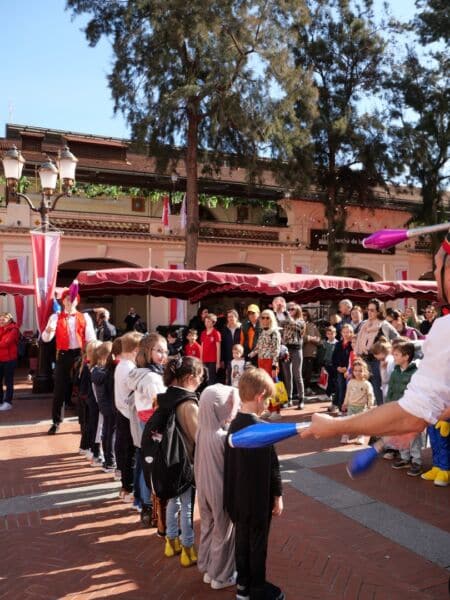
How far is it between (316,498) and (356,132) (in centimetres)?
2168

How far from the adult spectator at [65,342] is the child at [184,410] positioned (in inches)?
190

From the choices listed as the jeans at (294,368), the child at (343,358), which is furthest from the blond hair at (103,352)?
the jeans at (294,368)

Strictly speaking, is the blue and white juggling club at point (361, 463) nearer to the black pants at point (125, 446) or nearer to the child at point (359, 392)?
the black pants at point (125, 446)

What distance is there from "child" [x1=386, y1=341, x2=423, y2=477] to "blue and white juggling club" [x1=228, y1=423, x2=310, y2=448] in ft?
15.2

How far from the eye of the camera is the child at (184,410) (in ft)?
12.5

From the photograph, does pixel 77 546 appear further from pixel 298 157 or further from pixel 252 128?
pixel 298 157

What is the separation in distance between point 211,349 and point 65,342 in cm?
314

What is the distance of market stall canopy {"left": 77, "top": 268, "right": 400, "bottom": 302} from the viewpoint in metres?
A: 11.5

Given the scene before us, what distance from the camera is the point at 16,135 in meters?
24.9

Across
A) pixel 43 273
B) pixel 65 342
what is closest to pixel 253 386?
pixel 65 342

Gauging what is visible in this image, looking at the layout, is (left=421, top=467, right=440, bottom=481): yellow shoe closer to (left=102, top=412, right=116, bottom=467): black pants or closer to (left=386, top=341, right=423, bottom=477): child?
(left=386, top=341, right=423, bottom=477): child

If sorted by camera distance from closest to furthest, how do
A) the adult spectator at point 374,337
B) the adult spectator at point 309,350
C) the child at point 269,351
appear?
the adult spectator at point 374,337 < the child at point 269,351 < the adult spectator at point 309,350

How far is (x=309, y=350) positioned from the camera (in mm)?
11664

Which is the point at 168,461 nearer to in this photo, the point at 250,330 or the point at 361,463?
the point at 361,463
